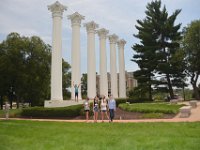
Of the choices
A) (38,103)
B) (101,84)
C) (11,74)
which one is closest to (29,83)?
(11,74)

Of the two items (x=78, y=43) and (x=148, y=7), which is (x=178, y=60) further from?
(x=78, y=43)

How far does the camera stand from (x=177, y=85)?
2275 inches

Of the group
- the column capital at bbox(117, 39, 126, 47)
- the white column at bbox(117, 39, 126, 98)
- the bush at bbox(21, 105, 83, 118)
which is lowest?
→ the bush at bbox(21, 105, 83, 118)

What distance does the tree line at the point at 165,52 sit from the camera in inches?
2170

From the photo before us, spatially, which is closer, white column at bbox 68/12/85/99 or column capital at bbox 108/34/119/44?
white column at bbox 68/12/85/99

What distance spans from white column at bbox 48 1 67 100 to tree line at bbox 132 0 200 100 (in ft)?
80.2

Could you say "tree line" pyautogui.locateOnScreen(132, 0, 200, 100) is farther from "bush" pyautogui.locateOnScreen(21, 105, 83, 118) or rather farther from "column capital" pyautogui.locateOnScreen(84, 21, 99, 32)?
"bush" pyautogui.locateOnScreen(21, 105, 83, 118)

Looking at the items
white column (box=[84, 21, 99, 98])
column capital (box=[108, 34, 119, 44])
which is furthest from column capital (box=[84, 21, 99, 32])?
column capital (box=[108, 34, 119, 44])

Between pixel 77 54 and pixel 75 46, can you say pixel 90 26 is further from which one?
pixel 77 54

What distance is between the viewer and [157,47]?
190 feet

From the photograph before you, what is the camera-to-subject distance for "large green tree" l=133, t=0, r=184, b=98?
57.3 meters

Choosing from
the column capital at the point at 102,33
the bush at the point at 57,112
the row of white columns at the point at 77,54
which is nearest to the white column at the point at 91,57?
the row of white columns at the point at 77,54

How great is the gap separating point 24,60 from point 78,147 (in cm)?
5285

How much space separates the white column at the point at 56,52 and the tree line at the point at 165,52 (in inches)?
962
